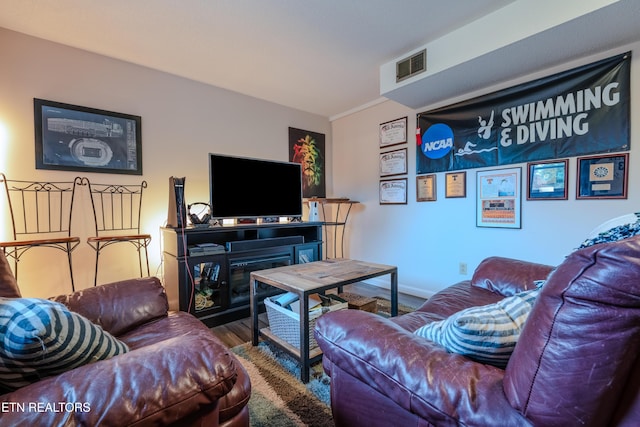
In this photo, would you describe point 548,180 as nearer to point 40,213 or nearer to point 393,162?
point 393,162

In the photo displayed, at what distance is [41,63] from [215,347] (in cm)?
283

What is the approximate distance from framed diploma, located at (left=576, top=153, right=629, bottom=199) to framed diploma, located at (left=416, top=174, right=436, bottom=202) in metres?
1.14

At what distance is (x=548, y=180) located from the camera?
226cm

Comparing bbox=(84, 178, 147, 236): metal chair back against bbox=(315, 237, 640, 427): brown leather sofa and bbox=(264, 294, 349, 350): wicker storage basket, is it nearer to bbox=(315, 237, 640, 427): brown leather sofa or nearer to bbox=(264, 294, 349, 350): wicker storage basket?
bbox=(264, 294, 349, 350): wicker storage basket

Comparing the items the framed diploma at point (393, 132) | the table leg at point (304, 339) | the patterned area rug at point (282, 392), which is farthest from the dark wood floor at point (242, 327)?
the framed diploma at point (393, 132)

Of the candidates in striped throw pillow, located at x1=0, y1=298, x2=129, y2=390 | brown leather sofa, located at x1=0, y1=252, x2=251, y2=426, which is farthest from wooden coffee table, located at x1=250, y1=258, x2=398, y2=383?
striped throw pillow, located at x1=0, y1=298, x2=129, y2=390

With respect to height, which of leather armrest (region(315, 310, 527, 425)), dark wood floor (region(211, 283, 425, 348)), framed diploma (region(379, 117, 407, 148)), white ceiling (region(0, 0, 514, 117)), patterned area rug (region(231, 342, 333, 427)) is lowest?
dark wood floor (region(211, 283, 425, 348))

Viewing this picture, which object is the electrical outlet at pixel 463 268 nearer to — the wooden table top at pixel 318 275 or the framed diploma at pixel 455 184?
the framed diploma at pixel 455 184

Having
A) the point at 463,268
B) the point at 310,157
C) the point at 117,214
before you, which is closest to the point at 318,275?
the point at 463,268

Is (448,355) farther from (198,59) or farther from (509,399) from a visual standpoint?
(198,59)

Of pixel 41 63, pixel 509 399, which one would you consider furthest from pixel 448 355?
pixel 41 63

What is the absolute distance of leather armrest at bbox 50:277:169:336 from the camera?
1.24 metres

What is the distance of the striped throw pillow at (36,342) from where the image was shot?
601mm

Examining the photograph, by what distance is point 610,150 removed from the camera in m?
1.98
